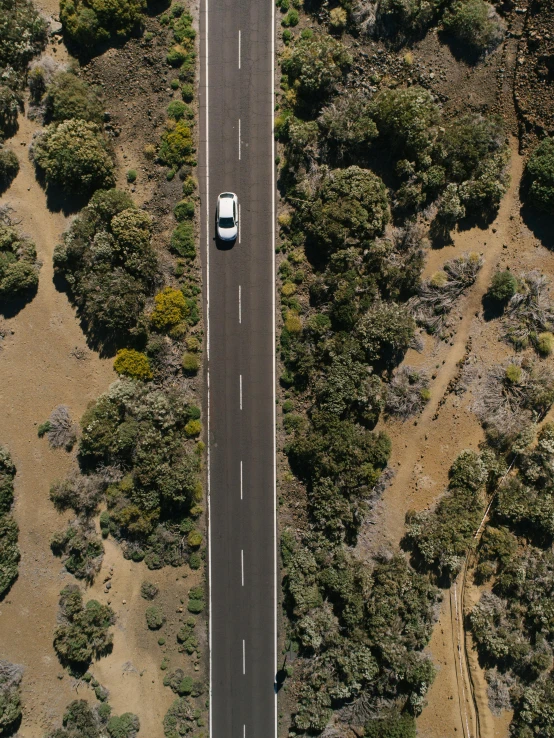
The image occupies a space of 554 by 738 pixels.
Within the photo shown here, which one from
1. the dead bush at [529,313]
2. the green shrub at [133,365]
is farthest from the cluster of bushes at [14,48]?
the dead bush at [529,313]

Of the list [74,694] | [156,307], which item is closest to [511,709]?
[74,694]

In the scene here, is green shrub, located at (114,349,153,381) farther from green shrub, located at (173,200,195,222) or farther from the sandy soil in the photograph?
green shrub, located at (173,200,195,222)

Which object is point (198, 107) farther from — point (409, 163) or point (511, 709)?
point (511, 709)

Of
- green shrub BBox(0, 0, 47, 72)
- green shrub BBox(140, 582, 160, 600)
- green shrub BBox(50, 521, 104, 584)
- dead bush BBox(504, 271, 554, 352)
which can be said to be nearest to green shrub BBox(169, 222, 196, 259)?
green shrub BBox(0, 0, 47, 72)

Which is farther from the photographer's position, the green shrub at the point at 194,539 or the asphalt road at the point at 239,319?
the asphalt road at the point at 239,319

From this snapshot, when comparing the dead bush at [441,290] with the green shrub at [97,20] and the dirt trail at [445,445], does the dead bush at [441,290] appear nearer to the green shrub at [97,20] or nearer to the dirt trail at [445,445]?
the dirt trail at [445,445]

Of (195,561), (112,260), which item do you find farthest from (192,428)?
(112,260)
